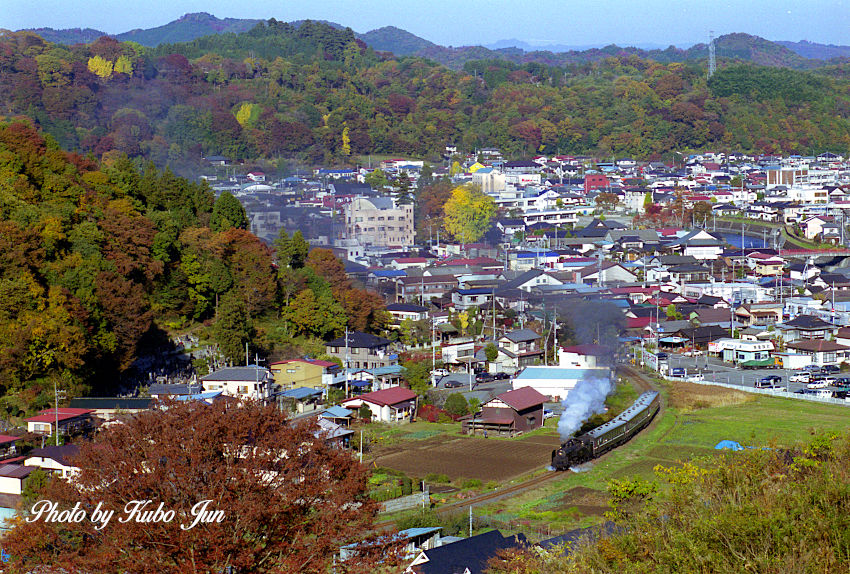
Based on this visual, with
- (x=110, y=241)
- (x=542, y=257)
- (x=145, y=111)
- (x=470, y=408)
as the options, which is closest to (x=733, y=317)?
(x=542, y=257)

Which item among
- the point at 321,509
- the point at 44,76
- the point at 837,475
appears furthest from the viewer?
the point at 44,76

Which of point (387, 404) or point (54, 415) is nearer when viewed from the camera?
point (54, 415)

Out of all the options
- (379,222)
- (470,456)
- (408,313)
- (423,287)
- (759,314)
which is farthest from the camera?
(379,222)

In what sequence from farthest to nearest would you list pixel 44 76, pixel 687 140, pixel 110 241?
pixel 687 140, pixel 44 76, pixel 110 241

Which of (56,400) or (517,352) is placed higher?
(56,400)

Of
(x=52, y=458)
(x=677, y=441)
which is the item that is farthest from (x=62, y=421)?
(x=677, y=441)

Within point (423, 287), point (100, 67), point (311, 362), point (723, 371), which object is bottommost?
point (723, 371)

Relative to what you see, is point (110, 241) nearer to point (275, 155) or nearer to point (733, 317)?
point (733, 317)

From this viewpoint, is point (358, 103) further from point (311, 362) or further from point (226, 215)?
point (311, 362)
